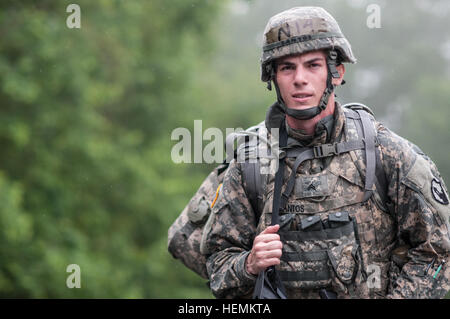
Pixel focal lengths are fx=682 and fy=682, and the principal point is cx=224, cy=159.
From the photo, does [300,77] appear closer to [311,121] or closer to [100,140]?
[311,121]

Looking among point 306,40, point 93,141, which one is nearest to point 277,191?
point 306,40

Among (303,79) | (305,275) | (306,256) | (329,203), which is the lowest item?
(305,275)

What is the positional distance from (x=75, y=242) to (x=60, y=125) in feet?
7.67

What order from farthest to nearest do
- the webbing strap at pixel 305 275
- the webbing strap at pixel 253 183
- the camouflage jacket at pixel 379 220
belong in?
the webbing strap at pixel 253 183, the webbing strap at pixel 305 275, the camouflage jacket at pixel 379 220

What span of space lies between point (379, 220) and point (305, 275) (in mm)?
497

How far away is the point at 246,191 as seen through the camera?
156 inches

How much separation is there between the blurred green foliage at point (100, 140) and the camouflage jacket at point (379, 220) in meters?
7.36

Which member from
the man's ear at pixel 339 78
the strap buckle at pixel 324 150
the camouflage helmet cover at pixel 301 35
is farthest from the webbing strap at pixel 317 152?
the camouflage helmet cover at pixel 301 35

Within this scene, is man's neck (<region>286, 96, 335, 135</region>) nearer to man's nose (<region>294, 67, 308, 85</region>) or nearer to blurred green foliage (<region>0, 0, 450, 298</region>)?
man's nose (<region>294, 67, 308, 85</region>)

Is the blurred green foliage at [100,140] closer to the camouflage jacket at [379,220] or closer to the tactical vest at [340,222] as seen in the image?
the camouflage jacket at [379,220]

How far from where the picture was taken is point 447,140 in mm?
24641

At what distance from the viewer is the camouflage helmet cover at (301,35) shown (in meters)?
3.78

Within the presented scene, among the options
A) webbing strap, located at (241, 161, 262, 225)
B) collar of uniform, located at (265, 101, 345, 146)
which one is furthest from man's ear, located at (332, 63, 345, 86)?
webbing strap, located at (241, 161, 262, 225)
